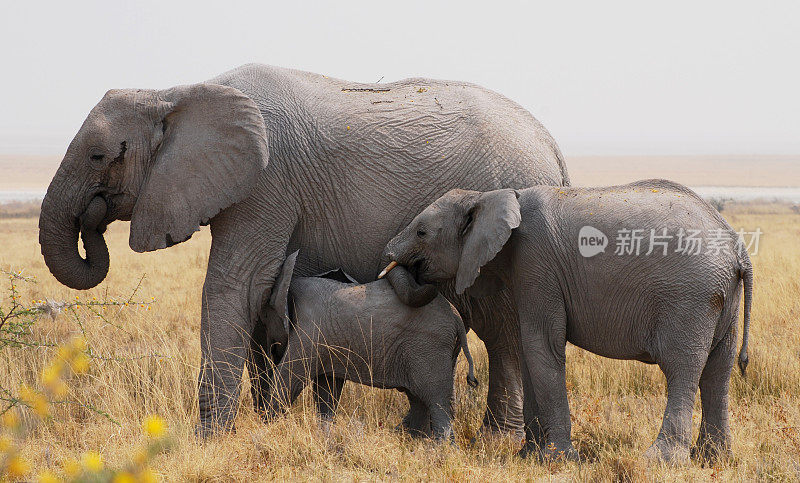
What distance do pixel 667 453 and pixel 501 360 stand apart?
180 centimetres

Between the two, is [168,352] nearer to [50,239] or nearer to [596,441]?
[50,239]

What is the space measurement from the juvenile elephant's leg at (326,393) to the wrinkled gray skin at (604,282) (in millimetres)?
1404

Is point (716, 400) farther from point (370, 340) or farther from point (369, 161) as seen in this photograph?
point (369, 161)

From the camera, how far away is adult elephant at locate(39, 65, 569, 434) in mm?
6598

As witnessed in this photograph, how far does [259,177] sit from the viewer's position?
6684mm

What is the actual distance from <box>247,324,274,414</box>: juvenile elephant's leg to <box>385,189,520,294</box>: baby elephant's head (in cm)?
157

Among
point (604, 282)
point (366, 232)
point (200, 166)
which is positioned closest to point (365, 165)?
point (366, 232)

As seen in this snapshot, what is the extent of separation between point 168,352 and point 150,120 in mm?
2840

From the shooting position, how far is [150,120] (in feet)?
22.0

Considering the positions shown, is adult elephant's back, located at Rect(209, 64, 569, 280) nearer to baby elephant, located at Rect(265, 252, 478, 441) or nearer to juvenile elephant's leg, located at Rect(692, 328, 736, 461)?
baby elephant, located at Rect(265, 252, 478, 441)

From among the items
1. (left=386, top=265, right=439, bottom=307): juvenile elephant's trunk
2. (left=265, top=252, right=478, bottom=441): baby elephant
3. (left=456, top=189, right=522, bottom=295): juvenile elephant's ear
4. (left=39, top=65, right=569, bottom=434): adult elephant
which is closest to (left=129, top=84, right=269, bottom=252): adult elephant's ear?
(left=39, top=65, right=569, bottom=434): adult elephant

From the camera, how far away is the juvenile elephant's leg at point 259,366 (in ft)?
24.0

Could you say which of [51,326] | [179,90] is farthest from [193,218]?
[51,326]

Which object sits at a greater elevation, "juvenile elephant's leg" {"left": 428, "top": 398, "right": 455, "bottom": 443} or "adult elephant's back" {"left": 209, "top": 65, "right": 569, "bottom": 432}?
"adult elephant's back" {"left": 209, "top": 65, "right": 569, "bottom": 432}
